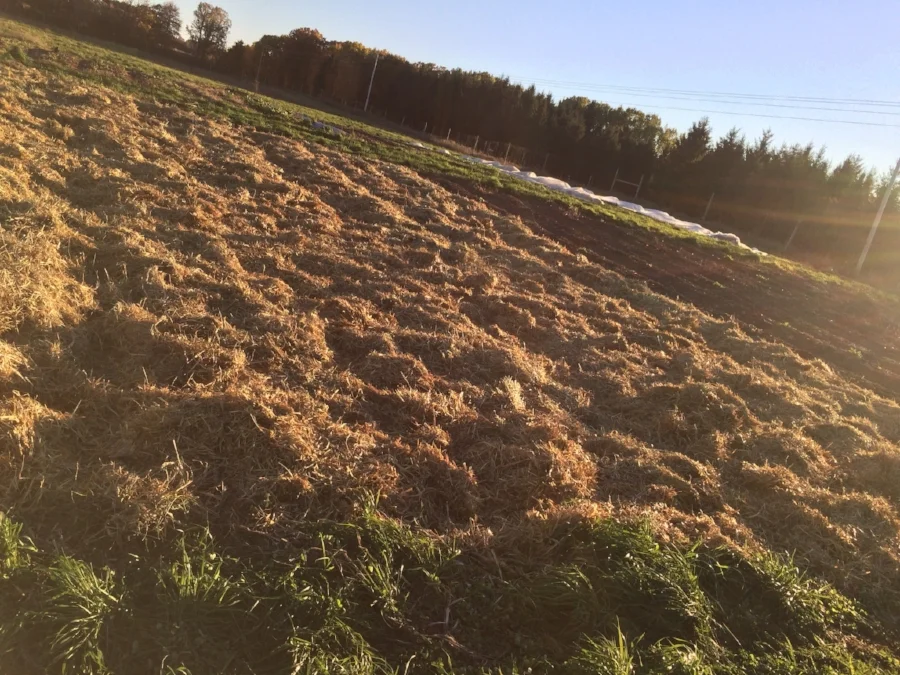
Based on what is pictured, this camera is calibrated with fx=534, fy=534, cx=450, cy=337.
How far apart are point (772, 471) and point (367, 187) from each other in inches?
386

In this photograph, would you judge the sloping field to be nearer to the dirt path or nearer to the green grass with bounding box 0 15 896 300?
the dirt path

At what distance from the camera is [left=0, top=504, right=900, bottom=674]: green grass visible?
253cm

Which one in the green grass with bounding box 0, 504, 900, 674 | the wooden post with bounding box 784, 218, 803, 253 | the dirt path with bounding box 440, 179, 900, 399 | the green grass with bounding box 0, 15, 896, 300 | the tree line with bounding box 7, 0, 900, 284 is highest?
the tree line with bounding box 7, 0, 900, 284

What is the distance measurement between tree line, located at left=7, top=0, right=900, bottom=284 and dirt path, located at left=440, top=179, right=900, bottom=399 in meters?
14.2

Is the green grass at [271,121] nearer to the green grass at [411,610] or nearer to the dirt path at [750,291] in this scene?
the dirt path at [750,291]

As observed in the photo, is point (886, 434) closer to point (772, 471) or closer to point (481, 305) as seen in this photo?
point (772, 471)

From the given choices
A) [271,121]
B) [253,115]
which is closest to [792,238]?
[271,121]

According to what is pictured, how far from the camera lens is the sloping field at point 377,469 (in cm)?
280

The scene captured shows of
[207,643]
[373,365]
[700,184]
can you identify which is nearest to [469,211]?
[373,365]

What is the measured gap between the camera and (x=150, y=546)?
2996 millimetres

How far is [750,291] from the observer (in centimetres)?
1281

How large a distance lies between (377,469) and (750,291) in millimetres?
11987

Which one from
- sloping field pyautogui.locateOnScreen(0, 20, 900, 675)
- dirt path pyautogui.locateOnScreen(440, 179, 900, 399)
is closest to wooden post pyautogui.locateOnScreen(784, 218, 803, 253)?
dirt path pyautogui.locateOnScreen(440, 179, 900, 399)

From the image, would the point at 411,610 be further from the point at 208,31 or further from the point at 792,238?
the point at 208,31
